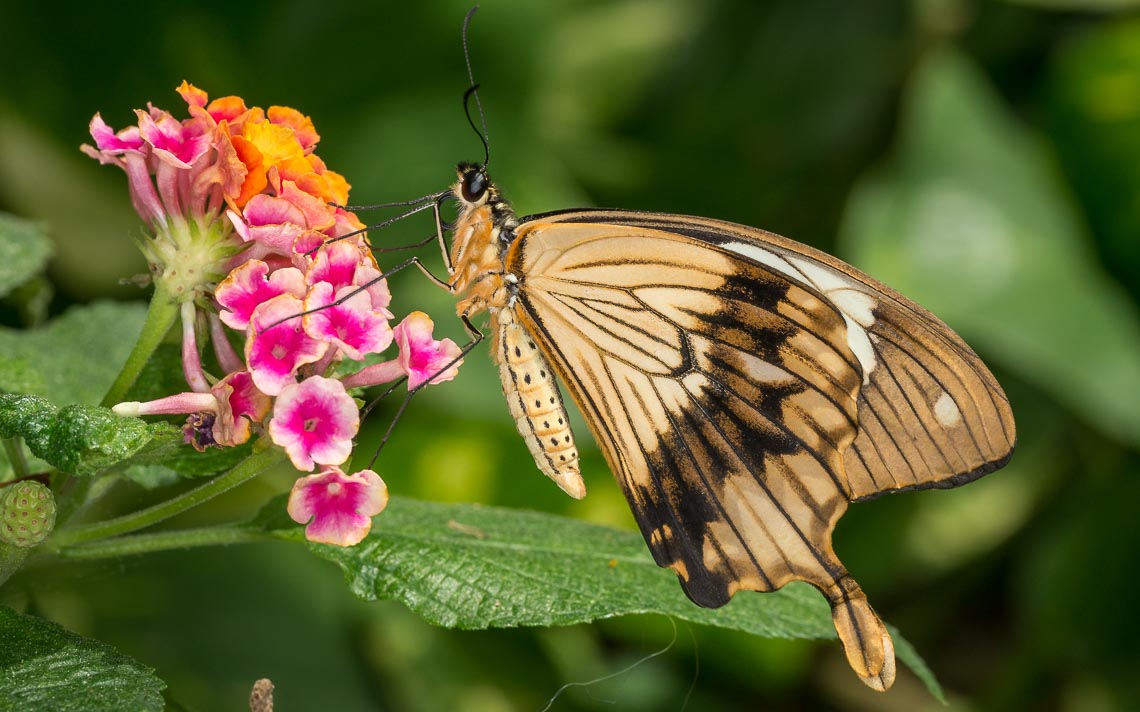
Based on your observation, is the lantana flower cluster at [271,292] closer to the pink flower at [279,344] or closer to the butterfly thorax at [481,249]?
the pink flower at [279,344]

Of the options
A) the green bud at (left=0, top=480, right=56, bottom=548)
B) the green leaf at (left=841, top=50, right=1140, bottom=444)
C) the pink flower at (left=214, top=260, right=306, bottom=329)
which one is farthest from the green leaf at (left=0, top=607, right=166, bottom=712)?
the green leaf at (left=841, top=50, right=1140, bottom=444)

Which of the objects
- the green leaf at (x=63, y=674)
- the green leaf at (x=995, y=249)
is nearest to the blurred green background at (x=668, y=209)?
the green leaf at (x=995, y=249)

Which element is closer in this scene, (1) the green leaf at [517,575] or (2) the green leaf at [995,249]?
(1) the green leaf at [517,575]

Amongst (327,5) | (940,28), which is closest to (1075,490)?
(940,28)

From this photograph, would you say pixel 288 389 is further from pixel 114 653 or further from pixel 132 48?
pixel 132 48

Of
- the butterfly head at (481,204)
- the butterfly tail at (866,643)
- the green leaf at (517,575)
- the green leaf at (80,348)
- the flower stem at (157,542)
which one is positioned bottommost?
the butterfly tail at (866,643)

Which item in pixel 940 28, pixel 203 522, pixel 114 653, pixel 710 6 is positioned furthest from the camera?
pixel 710 6
